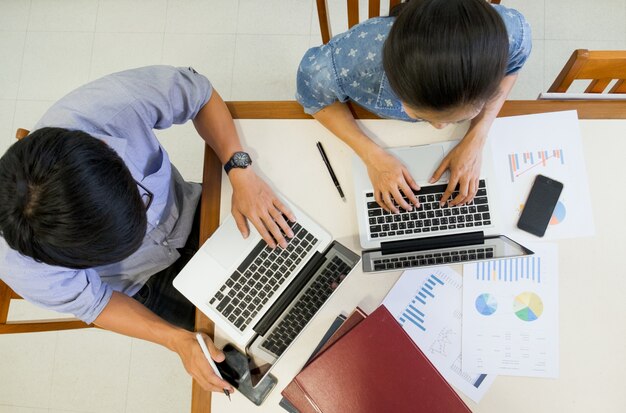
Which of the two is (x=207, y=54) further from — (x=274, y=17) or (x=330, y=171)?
(x=330, y=171)

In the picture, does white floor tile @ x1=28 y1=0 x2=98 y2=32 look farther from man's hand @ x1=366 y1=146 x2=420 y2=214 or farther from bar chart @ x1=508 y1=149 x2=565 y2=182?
bar chart @ x1=508 y1=149 x2=565 y2=182

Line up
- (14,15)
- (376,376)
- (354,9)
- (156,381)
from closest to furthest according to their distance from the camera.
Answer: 1. (376,376)
2. (354,9)
3. (156,381)
4. (14,15)

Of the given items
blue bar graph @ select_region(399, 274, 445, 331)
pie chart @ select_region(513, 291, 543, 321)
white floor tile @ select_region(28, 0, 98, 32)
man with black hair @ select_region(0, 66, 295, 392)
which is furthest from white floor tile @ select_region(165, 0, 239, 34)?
pie chart @ select_region(513, 291, 543, 321)

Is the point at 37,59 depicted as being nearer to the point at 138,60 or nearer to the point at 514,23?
the point at 138,60

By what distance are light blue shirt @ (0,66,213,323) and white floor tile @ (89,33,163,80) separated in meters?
1.11

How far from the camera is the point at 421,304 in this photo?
1.01 m

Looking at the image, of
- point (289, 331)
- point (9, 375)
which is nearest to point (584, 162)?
point (289, 331)

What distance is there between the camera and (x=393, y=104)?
3.34 feet

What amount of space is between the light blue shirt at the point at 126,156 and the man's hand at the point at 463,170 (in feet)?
1.87

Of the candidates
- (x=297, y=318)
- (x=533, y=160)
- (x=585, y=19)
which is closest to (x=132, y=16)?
(x=297, y=318)

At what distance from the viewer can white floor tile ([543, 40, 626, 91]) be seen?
1.84 metres

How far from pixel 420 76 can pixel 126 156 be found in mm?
595

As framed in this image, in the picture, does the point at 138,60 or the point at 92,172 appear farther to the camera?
the point at 138,60

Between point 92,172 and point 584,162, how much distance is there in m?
1.00
